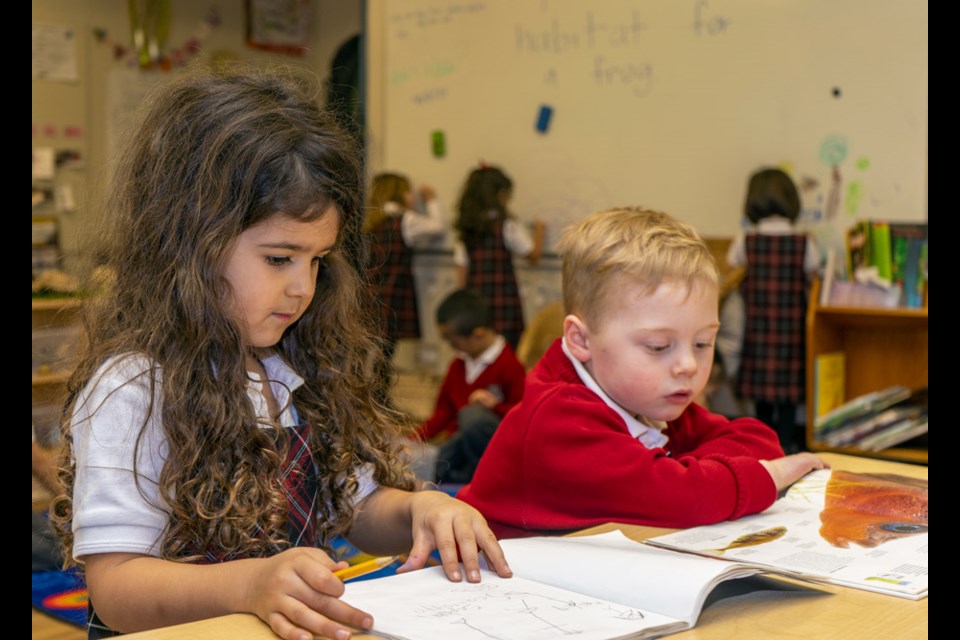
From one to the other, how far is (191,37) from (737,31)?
3417 mm

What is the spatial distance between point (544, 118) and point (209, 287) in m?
3.96

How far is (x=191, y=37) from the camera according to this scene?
250 inches

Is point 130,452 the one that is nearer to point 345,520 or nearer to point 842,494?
point 345,520

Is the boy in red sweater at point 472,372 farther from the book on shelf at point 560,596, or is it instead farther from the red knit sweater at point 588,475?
the book on shelf at point 560,596

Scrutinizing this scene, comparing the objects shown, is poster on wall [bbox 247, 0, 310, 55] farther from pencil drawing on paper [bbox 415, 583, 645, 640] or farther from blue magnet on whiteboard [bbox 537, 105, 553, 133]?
→ pencil drawing on paper [bbox 415, 583, 645, 640]

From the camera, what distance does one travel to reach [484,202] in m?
4.96

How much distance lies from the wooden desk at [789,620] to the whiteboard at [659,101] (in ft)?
9.43

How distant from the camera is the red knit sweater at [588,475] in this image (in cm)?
130

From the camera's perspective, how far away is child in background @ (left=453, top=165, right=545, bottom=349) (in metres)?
4.95

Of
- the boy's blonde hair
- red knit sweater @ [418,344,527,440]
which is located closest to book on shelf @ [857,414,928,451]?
red knit sweater @ [418,344,527,440]

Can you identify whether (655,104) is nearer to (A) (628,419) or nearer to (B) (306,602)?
(A) (628,419)

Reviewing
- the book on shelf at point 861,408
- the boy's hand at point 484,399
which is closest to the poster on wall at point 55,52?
the boy's hand at point 484,399

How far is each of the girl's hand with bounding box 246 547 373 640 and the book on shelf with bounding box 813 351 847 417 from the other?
339 cm
